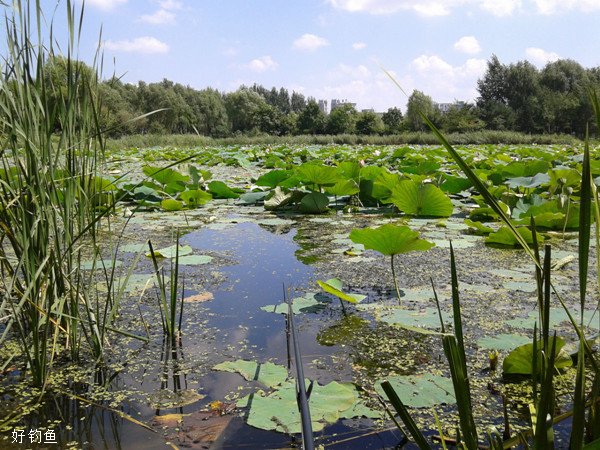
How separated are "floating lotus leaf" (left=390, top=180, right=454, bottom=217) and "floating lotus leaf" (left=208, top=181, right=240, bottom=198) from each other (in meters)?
1.25

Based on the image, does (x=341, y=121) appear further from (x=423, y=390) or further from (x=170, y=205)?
(x=423, y=390)

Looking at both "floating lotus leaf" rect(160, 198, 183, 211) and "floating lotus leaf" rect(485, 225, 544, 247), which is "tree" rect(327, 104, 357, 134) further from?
"floating lotus leaf" rect(485, 225, 544, 247)

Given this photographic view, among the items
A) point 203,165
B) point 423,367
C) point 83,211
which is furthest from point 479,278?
point 203,165

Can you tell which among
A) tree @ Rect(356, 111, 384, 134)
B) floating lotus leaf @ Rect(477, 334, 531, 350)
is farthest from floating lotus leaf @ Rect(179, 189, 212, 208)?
tree @ Rect(356, 111, 384, 134)

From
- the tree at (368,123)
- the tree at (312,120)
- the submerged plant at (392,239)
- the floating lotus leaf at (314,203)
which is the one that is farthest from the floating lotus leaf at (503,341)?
the tree at (312,120)

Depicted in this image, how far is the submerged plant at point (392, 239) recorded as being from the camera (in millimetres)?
1237

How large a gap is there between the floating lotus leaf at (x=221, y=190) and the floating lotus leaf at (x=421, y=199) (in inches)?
49.1

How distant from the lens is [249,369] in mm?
901

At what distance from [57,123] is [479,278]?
1135mm

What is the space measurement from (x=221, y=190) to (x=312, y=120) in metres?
27.0

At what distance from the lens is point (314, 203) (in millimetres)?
2725

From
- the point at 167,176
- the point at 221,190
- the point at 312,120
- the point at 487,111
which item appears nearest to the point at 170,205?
the point at 167,176

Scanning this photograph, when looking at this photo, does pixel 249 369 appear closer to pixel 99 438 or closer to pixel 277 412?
pixel 277 412

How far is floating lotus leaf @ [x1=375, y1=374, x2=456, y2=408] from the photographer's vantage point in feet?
2.56
